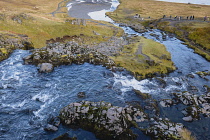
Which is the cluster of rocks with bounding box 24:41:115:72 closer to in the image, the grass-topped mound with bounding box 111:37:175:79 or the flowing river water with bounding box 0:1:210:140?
the flowing river water with bounding box 0:1:210:140

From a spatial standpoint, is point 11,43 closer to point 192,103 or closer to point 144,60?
point 144,60

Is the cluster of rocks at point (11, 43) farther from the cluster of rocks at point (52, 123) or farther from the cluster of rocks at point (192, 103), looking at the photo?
the cluster of rocks at point (192, 103)

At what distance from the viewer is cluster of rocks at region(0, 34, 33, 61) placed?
165 feet

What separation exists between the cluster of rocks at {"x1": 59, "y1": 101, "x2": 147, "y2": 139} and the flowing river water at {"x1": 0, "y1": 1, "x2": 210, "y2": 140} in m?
1.51

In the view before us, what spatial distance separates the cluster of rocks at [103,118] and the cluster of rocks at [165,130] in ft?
8.46

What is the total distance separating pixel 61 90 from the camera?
36.0 metres

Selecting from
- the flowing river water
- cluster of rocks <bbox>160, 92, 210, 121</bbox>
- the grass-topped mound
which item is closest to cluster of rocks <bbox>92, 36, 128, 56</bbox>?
the grass-topped mound

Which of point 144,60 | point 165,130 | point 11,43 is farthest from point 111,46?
point 165,130

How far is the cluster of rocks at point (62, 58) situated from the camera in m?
47.1

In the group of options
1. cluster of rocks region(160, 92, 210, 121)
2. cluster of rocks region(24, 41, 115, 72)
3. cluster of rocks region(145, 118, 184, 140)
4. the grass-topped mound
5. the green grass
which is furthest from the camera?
the green grass

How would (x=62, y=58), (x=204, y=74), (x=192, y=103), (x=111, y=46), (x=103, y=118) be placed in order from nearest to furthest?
1. (x=103, y=118)
2. (x=192, y=103)
3. (x=204, y=74)
4. (x=62, y=58)
5. (x=111, y=46)

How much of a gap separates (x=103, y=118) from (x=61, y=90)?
14.5 metres

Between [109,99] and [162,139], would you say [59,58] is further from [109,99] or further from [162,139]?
[162,139]

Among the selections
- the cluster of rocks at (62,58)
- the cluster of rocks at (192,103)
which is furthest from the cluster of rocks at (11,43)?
the cluster of rocks at (192,103)
